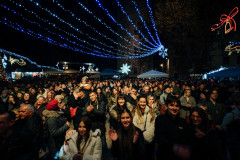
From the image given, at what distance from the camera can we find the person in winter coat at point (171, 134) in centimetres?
211

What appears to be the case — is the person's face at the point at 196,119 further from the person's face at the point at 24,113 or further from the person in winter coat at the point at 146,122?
the person's face at the point at 24,113

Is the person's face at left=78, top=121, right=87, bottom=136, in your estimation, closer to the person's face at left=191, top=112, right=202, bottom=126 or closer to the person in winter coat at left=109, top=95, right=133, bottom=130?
the person in winter coat at left=109, top=95, right=133, bottom=130

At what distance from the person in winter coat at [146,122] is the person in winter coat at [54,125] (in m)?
1.73

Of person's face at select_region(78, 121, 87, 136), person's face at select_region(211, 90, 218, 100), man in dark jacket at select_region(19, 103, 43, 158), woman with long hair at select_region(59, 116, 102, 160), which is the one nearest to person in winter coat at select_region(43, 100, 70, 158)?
man in dark jacket at select_region(19, 103, 43, 158)

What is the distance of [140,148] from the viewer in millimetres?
2518

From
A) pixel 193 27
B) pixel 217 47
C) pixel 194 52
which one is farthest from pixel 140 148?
pixel 217 47

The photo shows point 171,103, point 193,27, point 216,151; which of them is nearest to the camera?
point 216,151

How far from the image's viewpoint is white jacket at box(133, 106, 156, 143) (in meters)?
3.22

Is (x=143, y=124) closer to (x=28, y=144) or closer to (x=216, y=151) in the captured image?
(x=216, y=151)

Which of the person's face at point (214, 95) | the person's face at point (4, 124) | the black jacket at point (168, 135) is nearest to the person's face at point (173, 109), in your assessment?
the black jacket at point (168, 135)

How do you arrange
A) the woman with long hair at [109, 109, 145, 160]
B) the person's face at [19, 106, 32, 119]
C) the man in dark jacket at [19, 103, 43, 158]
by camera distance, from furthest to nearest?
the person's face at [19, 106, 32, 119], the man in dark jacket at [19, 103, 43, 158], the woman with long hair at [109, 109, 145, 160]

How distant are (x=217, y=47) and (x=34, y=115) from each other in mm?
41581

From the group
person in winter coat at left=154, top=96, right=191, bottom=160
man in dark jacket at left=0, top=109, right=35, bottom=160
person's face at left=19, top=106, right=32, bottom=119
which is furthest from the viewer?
person's face at left=19, top=106, right=32, bottom=119

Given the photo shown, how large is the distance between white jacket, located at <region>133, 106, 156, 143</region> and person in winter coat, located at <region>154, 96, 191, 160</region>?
2.68 feet
